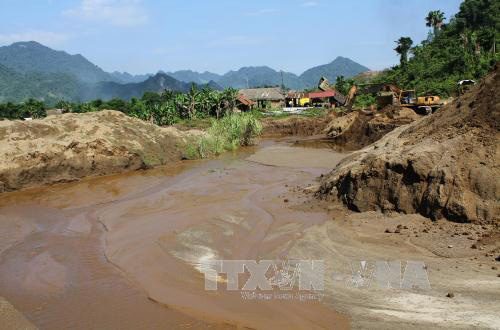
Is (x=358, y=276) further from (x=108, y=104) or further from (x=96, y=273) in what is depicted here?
(x=108, y=104)

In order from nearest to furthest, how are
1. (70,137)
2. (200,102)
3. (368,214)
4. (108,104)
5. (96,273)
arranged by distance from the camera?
1. (96,273)
2. (368,214)
3. (70,137)
4. (200,102)
5. (108,104)

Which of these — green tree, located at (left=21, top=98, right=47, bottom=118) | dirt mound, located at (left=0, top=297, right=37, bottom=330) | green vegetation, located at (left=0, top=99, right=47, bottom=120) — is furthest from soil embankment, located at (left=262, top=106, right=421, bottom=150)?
green vegetation, located at (left=0, top=99, right=47, bottom=120)

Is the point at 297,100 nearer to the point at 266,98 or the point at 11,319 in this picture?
the point at 266,98

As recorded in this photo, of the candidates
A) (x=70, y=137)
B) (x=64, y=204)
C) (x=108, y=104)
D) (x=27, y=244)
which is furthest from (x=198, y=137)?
(x=108, y=104)

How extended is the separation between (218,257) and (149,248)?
2115 mm

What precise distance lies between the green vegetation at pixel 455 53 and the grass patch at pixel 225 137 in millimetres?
18380

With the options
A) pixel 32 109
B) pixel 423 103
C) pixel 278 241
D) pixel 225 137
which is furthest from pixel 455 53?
pixel 32 109

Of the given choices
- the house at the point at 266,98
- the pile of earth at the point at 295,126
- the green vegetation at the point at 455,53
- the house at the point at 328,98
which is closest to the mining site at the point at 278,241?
the pile of earth at the point at 295,126

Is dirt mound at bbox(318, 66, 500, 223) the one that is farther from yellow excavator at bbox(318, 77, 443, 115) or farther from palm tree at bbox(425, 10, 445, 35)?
palm tree at bbox(425, 10, 445, 35)

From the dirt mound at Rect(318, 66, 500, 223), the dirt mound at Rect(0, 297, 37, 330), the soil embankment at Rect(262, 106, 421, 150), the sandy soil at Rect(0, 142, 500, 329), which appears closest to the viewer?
the sandy soil at Rect(0, 142, 500, 329)

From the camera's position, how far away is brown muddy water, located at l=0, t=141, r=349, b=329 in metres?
7.93

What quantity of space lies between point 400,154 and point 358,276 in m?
4.83

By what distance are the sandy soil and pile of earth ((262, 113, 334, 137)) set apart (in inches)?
1169

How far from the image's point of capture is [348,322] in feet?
23.2
